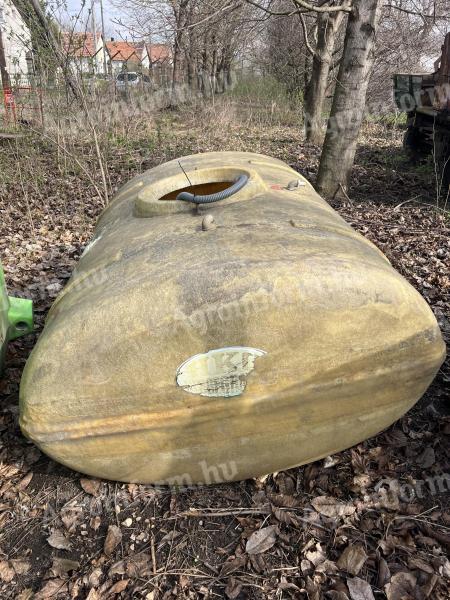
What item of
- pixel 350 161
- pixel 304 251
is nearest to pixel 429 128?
pixel 350 161

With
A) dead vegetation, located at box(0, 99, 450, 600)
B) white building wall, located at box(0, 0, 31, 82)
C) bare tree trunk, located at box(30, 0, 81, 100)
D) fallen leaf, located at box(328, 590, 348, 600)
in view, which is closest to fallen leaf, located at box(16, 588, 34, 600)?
dead vegetation, located at box(0, 99, 450, 600)

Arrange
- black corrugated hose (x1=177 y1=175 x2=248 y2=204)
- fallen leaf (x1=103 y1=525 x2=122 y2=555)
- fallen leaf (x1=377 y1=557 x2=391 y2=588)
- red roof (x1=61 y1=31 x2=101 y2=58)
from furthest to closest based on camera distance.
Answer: red roof (x1=61 y1=31 x2=101 y2=58)
black corrugated hose (x1=177 y1=175 x2=248 y2=204)
fallen leaf (x1=103 y1=525 x2=122 y2=555)
fallen leaf (x1=377 y1=557 x2=391 y2=588)

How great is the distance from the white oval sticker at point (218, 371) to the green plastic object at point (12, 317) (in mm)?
1455

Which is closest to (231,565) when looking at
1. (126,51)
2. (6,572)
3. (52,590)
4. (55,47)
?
(52,590)

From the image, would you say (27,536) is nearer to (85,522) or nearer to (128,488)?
(85,522)

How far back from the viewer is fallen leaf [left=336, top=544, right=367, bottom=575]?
2.05 metres

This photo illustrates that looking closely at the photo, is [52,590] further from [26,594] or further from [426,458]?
[426,458]

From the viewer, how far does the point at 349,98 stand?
6113mm

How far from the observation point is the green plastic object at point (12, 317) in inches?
114

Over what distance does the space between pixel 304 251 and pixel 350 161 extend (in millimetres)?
4975

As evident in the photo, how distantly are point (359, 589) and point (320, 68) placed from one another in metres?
10.5

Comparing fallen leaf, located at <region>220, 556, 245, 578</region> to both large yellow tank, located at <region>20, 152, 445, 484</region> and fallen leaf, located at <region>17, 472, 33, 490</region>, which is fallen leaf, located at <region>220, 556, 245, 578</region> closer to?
large yellow tank, located at <region>20, 152, 445, 484</region>

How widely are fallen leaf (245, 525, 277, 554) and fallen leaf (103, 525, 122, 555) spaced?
59 cm

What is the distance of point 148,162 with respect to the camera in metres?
9.07
